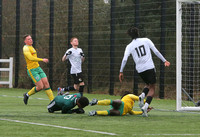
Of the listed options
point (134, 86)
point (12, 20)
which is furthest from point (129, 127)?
Result: point (12, 20)

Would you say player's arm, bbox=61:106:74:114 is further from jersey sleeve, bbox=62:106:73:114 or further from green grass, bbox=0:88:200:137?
green grass, bbox=0:88:200:137

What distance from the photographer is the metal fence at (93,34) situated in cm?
1686

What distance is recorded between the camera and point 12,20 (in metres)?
23.6

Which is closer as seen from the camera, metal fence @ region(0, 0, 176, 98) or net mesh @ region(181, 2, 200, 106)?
net mesh @ region(181, 2, 200, 106)

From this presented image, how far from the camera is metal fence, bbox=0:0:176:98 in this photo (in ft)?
55.3

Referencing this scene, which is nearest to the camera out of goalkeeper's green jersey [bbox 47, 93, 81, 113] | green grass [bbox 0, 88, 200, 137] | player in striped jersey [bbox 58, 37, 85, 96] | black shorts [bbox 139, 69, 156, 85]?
green grass [bbox 0, 88, 200, 137]

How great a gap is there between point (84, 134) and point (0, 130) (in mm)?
1216

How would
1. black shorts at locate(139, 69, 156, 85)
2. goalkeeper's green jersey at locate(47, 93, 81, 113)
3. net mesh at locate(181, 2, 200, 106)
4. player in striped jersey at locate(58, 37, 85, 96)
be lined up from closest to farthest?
goalkeeper's green jersey at locate(47, 93, 81, 113) → black shorts at locate(139, 69, 156, 85) → player in striped jersey at locate(58, 37, 85, 96) → net mesh at locate(181, 2, 200, 106)

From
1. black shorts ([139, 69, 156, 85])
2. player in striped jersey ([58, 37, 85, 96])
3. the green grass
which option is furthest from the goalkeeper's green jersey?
player in striped jersey ([58, 37, 85, 96])

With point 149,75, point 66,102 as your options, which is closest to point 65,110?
point 66,102

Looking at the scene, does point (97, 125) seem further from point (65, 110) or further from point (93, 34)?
point (93, 34)

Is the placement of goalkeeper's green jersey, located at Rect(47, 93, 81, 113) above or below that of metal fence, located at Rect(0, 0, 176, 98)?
below

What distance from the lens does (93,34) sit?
Result: 19641 mm

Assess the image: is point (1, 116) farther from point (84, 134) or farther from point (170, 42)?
point (170, 42)
